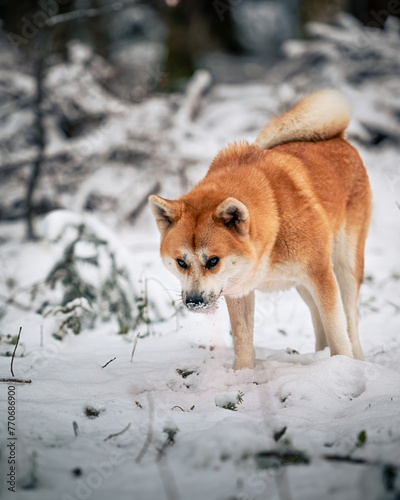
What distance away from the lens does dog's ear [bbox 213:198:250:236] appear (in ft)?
8.30

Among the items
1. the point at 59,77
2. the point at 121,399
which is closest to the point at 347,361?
the point at 121,399

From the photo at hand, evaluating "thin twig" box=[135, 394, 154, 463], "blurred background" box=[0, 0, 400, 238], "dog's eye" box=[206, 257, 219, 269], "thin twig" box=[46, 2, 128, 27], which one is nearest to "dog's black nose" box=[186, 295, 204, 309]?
"dog's eye" box=[206, 257, 219, 269]

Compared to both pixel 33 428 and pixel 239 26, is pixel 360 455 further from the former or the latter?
pixel 239 26

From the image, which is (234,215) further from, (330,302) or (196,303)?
(330,302)

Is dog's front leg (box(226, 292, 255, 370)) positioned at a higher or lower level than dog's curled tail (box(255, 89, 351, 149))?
lower

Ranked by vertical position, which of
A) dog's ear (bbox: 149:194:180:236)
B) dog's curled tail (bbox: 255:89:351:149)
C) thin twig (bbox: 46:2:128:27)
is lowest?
dog's ear (bbox: 149:194:180:236)

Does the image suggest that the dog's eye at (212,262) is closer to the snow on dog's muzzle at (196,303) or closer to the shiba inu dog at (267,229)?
the shiba inu dog at (267,229)

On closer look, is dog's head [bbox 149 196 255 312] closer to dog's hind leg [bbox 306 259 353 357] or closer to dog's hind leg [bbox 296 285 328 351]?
dog's hind leg [bbox 306 259 353 357]

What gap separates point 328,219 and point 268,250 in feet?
1.93

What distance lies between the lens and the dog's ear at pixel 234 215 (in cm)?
253

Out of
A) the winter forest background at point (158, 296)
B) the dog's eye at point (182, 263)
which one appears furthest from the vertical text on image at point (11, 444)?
the dog's eye at point (182, 263)

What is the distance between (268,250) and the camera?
2832 mm

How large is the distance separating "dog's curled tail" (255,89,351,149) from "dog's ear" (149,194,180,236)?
1.15m

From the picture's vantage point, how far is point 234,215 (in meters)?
2.63
